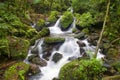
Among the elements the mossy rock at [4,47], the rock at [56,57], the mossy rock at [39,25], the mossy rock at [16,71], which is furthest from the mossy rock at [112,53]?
the mossy rock at [39,25]

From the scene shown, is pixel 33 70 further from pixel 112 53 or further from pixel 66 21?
pixel 66 21

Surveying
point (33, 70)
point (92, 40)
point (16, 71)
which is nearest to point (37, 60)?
point (33, 70)

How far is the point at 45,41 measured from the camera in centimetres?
1590

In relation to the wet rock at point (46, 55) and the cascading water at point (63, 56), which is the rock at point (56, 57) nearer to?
the cascading water at point (63, 56)

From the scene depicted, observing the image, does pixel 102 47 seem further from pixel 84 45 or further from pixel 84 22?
pixel 84 22

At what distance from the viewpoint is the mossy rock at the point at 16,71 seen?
36.8 feet

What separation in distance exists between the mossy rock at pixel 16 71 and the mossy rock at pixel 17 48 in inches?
52.2

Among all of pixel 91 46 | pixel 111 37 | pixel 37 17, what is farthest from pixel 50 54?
pixel 37 17

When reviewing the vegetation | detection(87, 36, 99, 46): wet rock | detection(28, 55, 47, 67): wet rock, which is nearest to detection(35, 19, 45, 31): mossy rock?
the vegetation

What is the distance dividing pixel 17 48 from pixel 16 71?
99.2 inches

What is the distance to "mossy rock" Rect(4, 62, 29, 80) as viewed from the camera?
11.2 meters

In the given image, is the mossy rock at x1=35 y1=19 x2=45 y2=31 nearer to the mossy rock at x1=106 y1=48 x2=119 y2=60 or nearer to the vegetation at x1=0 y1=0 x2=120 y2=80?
the vegetation at x1=0 y1=0 x2=120 y2=80

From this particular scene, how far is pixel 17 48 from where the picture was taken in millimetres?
13844

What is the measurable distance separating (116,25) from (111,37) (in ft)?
3.07
